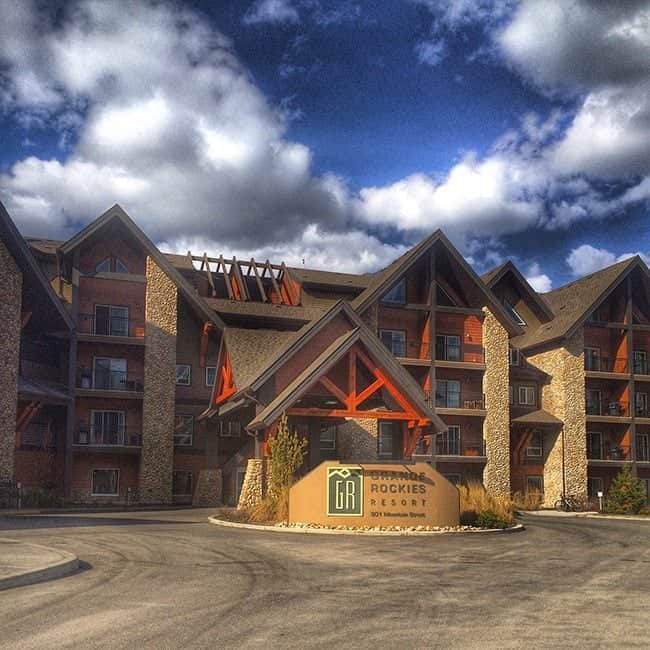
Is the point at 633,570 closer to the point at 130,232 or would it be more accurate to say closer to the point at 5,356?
the point at 5,356

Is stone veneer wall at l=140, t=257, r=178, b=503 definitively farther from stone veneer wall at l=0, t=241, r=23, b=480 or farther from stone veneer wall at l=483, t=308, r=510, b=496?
stone veneer wall at l=483, t=308, r=510, b=496

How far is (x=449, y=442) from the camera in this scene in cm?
4906

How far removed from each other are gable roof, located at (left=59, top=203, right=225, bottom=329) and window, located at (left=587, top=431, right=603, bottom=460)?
77.3ft

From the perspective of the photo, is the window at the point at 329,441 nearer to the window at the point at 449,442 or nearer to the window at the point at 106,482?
the window at the point at 449,442

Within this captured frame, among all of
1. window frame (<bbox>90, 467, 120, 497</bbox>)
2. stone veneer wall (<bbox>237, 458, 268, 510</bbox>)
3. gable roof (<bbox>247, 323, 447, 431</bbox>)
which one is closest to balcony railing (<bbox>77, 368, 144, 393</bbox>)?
window frame (<bbox>90, 467, 120, 497</bbox>)

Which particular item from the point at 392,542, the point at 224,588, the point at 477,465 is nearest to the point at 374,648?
the point at 224,588

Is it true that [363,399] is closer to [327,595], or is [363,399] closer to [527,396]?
[327,595]

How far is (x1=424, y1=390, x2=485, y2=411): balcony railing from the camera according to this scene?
49469 mm

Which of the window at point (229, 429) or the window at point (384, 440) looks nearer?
the window at point (229, 429)

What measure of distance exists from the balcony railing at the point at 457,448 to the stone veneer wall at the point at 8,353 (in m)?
22.6

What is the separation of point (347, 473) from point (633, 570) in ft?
34.0

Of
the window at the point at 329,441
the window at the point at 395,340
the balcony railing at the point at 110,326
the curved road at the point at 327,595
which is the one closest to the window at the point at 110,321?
the balcony railing at the point at 110,326

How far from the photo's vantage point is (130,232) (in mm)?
44625

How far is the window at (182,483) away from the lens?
1797 inches
